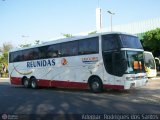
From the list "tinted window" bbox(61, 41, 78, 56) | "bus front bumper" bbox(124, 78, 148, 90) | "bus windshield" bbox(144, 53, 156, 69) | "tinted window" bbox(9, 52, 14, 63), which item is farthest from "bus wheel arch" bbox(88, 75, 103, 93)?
"bus windshield" bbox(144, 53, 156, 69)

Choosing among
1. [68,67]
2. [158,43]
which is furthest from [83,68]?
[158,43]

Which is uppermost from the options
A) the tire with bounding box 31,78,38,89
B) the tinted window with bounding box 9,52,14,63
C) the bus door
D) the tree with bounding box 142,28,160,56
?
the tree with bounding box 142,28,160,56

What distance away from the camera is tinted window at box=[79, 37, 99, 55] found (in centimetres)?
1895

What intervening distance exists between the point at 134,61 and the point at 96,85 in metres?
2.59

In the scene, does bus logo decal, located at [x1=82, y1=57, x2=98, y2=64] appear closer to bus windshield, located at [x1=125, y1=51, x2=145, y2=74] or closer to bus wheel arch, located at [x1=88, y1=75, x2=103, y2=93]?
bus wheel arch, located at [x1=88, y1=75, x2=103, y2=93]

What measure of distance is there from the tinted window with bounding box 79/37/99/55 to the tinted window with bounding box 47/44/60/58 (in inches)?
93.7

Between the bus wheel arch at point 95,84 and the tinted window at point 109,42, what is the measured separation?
1853 millimetres

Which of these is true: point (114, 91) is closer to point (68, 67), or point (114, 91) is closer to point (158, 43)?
point (68, 67)

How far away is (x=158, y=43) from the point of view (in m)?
41.7

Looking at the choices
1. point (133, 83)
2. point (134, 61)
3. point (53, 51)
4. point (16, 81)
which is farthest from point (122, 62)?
point (16, 81)

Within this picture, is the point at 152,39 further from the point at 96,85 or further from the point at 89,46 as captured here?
the point at 96,85

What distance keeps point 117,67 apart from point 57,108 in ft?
18.0

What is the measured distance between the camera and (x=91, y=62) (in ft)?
63.3

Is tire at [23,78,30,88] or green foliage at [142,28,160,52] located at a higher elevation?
green foliage at [142,28,160,52]
